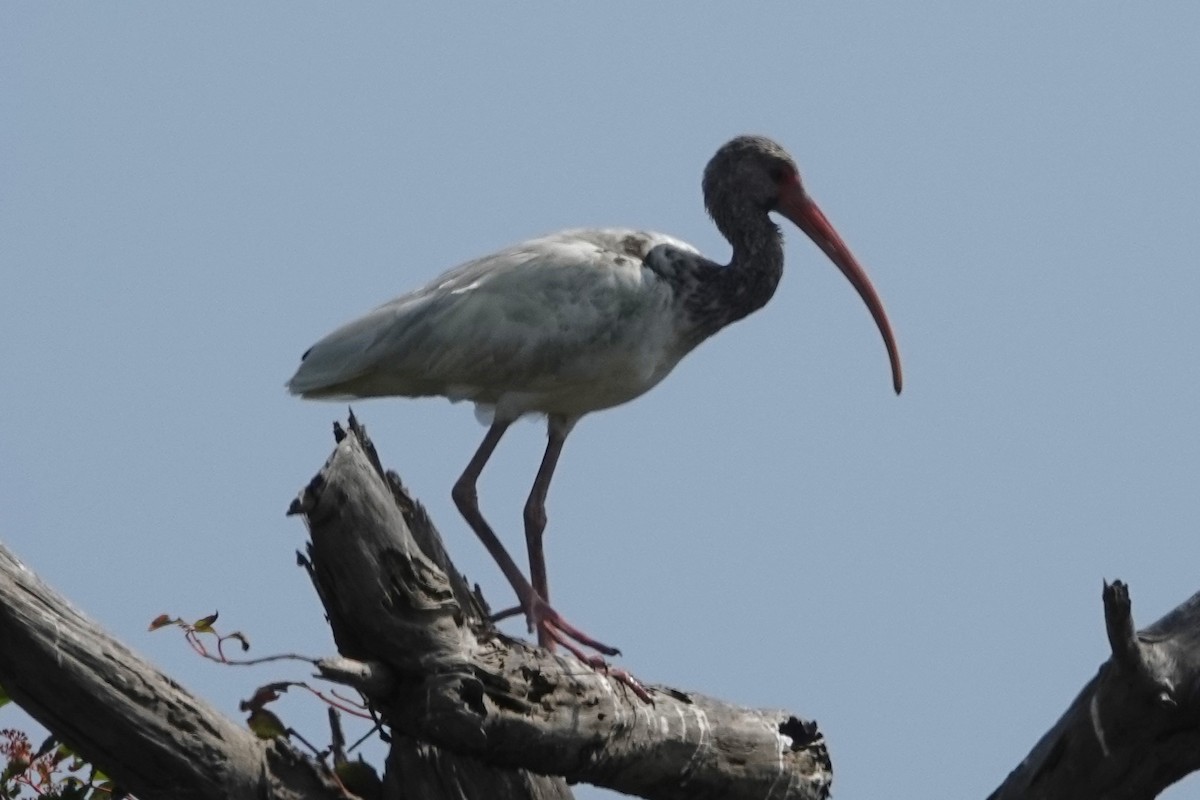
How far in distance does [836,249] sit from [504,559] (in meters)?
2.84

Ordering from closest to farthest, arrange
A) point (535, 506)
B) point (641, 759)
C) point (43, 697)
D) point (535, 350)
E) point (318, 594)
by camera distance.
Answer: point (43, 697) < point (318, 594) < point (641, 759) < point (535, 350) < point (535, 506)

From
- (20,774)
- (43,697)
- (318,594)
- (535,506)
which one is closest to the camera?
(43,697)

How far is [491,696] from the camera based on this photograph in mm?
5996

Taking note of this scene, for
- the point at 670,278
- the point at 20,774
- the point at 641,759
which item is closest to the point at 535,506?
the point at 670,278

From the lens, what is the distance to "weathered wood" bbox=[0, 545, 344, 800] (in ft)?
16.8

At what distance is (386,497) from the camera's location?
5844 millimetres

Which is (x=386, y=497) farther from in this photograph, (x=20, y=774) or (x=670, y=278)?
(x=670, y=278)

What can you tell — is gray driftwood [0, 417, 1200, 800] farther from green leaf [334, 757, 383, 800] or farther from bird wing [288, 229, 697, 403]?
bird wing [288, 229, 697, 403]

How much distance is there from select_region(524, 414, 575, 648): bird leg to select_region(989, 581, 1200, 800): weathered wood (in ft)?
14.4

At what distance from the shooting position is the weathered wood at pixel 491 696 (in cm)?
568

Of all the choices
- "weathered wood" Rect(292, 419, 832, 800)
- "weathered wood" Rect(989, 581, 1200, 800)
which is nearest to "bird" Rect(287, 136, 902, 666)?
"weathered wood" Rect(292, 419, 832, 800)

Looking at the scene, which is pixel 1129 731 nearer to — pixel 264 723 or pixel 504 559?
pixel 264 723

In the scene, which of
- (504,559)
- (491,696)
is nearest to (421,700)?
(491,696)

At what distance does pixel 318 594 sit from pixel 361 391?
4.29 meters
